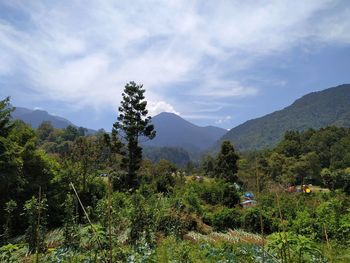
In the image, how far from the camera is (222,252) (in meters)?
8.15

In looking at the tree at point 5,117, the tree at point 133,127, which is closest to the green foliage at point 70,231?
the tree at point 5,117

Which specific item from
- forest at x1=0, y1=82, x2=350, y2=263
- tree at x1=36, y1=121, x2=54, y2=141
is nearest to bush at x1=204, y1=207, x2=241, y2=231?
forest at x1=0, y1=82, x2=350, y2=263

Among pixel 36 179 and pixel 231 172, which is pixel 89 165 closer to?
pixel 36 179

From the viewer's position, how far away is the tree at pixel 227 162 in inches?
1501

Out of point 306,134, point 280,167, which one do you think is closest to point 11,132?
point 280,167

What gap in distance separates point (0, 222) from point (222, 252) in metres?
8.88

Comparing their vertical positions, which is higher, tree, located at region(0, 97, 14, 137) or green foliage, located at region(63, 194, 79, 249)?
tree, located at region(0, 97, 14, 137)

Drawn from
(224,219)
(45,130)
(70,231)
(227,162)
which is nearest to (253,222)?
(224,219)

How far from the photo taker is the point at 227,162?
38.6 m

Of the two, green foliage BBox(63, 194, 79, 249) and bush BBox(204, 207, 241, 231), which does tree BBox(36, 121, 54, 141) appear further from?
green foliage BBox(63, 194, 79, 249)

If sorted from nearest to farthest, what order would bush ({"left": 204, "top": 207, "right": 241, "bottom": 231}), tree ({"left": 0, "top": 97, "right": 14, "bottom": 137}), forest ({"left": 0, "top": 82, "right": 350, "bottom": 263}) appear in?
1. forest ({"left": 0, "top": 82, "right": 350, "bottom": 263})
2. tree ({"left": 0, "top": 97, "right": 14, "bottom": 137})
3. bush ({"left": 204, "top": 207, "right": 241, "bottom": 231})

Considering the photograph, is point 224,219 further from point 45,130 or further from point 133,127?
point 45,130

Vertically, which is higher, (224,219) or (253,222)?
(224,219)

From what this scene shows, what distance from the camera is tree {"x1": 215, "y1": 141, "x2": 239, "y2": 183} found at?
1501 inches
